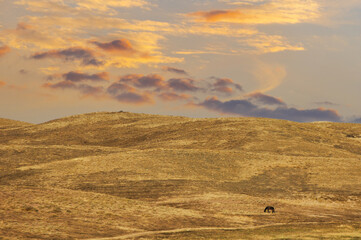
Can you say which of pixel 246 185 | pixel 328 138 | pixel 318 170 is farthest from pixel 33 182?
pixel 328 138

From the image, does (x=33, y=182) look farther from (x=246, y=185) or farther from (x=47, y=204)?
(x=246, y=185)

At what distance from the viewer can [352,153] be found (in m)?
97.2

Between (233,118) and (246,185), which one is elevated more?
(233,118)

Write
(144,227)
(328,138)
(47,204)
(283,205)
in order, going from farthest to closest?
(328,138) < (283,205) < (47,204) < (144,227)

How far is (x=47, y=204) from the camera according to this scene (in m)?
42.7

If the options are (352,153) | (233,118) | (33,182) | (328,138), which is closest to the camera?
(33,182)

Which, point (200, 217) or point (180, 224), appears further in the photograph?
point (200, 217)

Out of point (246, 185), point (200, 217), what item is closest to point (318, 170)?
point (246, 185)

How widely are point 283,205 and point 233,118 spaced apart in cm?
7227

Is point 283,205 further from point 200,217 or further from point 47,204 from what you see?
point 47,204

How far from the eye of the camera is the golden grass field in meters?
38.1

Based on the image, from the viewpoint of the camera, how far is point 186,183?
61531mm

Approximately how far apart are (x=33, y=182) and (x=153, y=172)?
583 inches

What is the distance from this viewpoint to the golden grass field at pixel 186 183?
38125 mm
